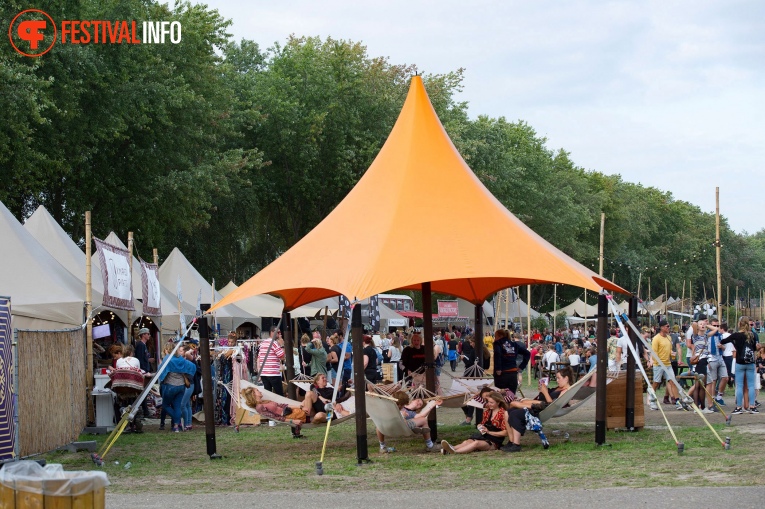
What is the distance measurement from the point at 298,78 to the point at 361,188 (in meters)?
28.8

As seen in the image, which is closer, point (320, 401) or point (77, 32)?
point (320, 401)

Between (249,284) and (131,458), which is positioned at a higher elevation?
(249,284)

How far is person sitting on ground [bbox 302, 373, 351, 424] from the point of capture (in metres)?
14.6

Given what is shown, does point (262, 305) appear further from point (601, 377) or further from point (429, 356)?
point (601, 377)

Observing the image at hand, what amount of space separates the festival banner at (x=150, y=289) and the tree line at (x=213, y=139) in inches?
216

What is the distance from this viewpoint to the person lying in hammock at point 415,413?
14422 mm

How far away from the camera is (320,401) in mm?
15438

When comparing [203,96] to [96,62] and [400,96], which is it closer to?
[96,62]

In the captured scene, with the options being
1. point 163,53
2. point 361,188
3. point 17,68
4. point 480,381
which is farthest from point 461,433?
point 163,53

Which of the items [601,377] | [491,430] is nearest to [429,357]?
[491,430]

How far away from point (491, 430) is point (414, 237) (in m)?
2.93

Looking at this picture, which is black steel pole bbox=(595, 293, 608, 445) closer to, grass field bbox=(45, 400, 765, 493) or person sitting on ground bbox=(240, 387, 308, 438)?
grass field bbox=(45, 400, 765, 493)

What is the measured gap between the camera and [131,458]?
14062 mm

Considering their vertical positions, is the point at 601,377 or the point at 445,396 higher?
the point at 601,377
